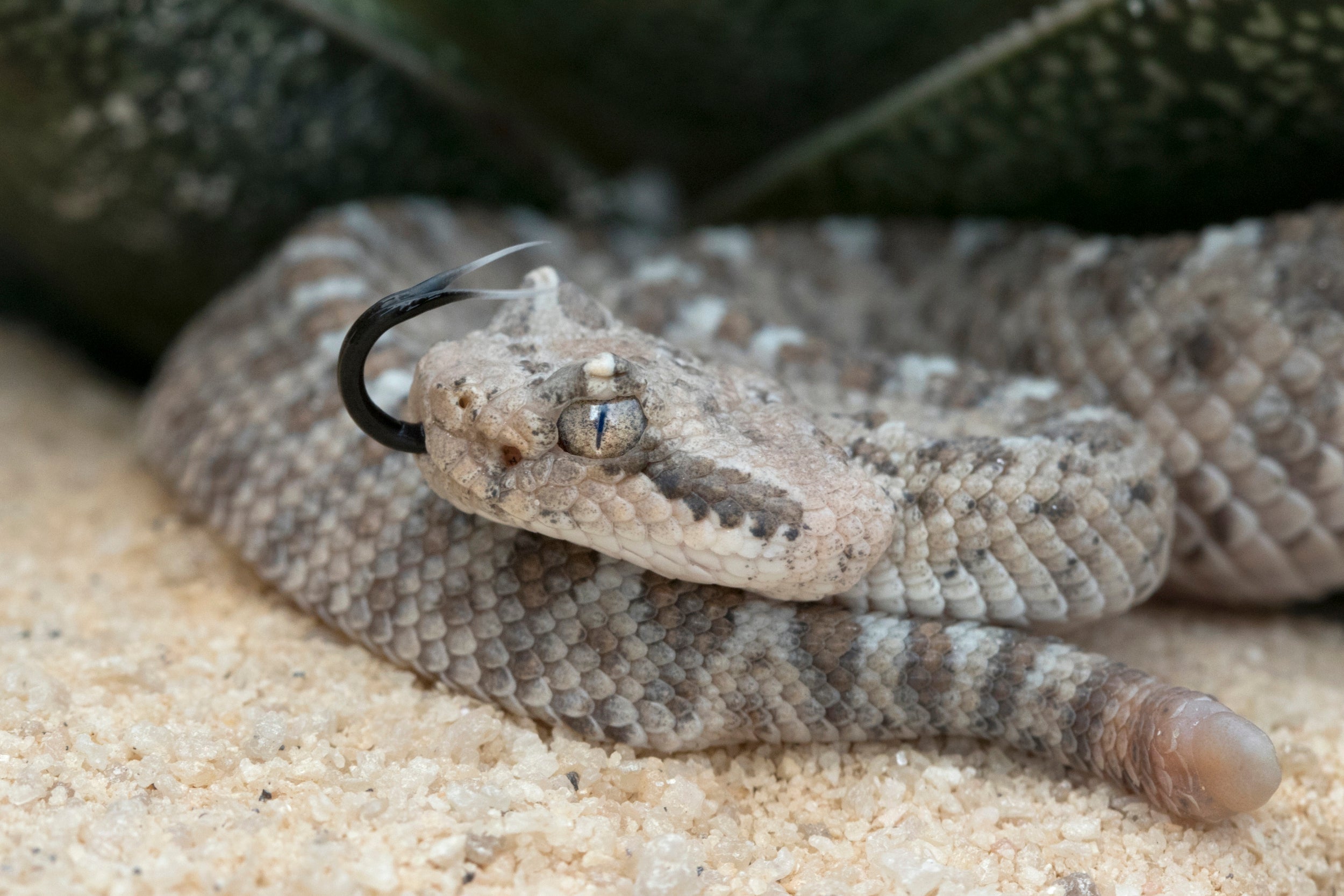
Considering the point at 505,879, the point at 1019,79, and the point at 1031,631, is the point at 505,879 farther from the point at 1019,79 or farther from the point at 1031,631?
the point at 1019,79

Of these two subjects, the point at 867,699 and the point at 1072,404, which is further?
the point at 1072,404

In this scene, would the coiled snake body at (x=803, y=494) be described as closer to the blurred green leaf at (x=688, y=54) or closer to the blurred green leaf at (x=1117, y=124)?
the blurred green leaf at (x=1117, y=124)

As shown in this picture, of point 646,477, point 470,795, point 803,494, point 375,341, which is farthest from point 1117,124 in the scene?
point 470,795

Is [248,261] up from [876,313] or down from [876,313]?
down

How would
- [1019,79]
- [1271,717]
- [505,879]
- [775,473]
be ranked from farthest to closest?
[1019,79] < [1271,717] < [775,473] < [505,879]

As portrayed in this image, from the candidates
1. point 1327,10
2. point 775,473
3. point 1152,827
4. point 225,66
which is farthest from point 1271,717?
point 225,66

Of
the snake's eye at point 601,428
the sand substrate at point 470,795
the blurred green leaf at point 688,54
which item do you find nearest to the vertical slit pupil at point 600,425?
the snake's eye at point 601,428

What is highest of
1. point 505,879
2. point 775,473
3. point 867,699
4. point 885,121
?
point 885,121

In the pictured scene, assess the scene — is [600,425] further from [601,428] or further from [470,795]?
[470,795]
